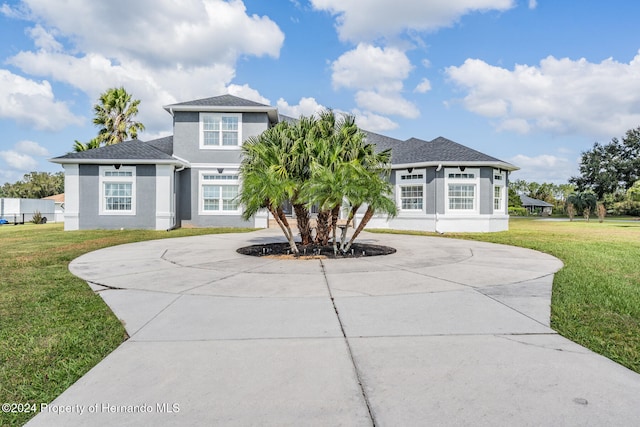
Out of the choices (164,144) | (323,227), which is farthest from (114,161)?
(323,227)

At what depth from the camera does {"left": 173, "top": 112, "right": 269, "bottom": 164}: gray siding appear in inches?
822

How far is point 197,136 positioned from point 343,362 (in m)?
20.0

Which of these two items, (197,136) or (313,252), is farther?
(197,136)

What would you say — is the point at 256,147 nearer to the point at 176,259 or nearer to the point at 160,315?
the point at 176,259

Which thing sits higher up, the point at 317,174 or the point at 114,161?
the point at 114,161

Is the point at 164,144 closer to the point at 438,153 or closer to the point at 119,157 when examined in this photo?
the point at 119,157

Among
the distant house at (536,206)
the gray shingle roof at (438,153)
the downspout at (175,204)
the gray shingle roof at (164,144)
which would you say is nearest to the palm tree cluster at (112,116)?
the gray shingle roof at (164,144)

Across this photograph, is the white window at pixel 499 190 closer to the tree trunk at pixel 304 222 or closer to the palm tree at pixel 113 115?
the tree trunk at pixel 304 222

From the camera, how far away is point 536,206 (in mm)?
74562

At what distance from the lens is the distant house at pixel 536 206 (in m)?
70.9

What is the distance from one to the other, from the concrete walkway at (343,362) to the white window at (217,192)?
14.7 metres

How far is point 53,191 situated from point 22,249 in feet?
213

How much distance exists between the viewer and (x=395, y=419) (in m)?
2.41

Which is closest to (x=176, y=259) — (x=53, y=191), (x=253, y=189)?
(x=253, y=189)
